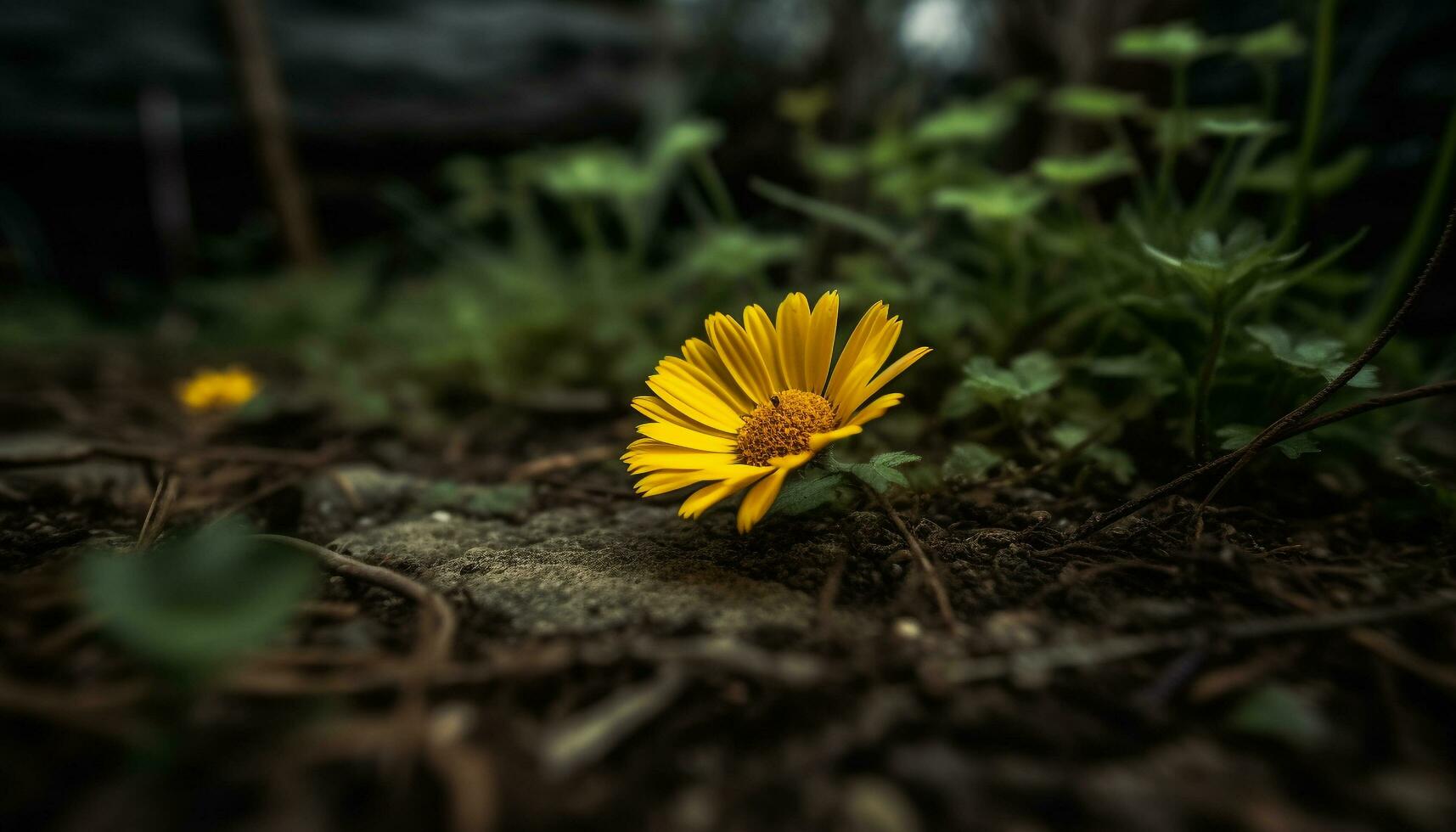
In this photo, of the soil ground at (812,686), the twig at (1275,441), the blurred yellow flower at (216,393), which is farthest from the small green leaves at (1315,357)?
the blurred yellow flower at (216,393)

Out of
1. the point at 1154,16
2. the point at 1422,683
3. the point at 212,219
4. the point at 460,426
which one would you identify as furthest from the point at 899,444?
the point at 212,219

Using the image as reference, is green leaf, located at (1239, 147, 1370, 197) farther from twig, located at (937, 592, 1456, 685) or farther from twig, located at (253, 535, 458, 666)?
twig, located at (253, 535, 458, 666)

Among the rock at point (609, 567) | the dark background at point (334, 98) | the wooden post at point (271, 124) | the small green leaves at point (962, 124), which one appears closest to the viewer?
the rock at point (609, 567)

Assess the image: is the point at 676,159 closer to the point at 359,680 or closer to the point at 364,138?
the point at 364,138

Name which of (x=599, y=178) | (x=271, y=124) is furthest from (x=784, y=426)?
(x=271, y=124)

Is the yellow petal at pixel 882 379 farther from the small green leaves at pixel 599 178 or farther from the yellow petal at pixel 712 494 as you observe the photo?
the small green leaves at pixel 599 178

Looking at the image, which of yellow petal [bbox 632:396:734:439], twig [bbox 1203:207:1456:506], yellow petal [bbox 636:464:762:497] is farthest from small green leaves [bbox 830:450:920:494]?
twig [bbox 1203:207:1456:506]

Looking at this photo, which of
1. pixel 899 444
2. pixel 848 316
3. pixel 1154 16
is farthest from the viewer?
pixel 1154 16
